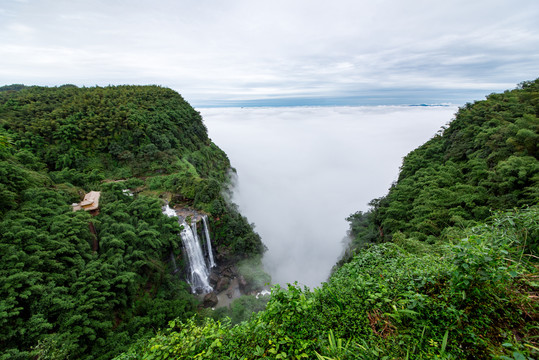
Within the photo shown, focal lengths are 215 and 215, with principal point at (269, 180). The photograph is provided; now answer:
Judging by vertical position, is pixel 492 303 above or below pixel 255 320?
above

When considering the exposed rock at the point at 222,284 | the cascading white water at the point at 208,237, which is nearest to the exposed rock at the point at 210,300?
the exposed rock at the point at 222,284

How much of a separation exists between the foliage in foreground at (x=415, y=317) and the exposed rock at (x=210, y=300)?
20321 millimetres

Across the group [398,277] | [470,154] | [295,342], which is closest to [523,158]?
[470,154]

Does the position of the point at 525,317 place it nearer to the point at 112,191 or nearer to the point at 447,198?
the point at 447,198

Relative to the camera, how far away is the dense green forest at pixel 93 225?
10.6 m

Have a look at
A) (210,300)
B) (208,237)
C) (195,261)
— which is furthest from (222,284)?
(208,237)

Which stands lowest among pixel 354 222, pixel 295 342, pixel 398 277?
pixel 354 222

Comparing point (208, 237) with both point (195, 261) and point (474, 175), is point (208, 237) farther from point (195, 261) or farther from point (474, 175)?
point (474, 175)

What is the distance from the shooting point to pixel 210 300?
73.0 ft

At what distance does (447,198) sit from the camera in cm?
1507

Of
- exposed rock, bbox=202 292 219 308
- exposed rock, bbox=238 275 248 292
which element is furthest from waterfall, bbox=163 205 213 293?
exposed rock, bbox=238 275 248 292

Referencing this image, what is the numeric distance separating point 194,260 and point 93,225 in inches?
409

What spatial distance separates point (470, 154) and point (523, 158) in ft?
19.2

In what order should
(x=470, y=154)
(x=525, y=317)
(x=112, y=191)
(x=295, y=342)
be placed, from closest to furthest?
(x=525, y=317)
(x=295, y=342)
(x=470, y=154)
(x=112, y=191)
